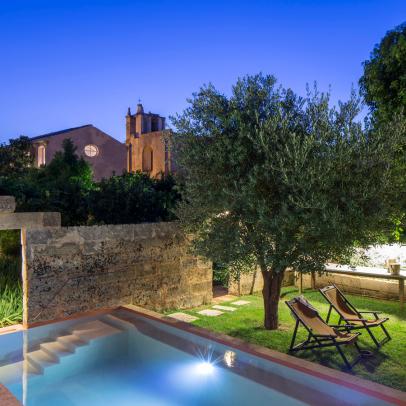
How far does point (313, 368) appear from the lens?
4582 millimetres

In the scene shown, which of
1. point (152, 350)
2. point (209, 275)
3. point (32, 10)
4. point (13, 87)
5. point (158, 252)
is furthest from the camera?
point (13, 87)

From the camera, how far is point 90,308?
23.5 feet

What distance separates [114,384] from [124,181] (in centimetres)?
589

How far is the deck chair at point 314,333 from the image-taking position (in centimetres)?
551

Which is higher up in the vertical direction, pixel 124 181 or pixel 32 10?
pixel 32 10

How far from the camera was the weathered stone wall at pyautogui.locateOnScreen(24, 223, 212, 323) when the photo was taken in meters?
6.52

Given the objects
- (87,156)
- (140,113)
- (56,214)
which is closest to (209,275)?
(56,214)

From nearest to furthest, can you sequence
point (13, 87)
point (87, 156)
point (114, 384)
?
1. point (114, 384)
2. point (87, 156)
3. point (13, 87)

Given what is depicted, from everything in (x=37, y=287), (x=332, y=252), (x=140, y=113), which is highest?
(x=140, y=113)

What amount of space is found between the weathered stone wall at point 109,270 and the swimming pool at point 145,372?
593 mm

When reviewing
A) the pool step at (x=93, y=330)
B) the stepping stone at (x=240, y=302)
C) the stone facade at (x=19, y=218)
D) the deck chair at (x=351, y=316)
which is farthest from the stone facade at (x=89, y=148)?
the deck chair at (x=351, y=316)

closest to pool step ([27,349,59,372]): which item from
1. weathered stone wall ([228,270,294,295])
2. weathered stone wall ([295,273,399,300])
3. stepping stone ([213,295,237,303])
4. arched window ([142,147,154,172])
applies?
stepping stone ([213,295,237,303])

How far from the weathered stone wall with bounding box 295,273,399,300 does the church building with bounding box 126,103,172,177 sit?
21933mm

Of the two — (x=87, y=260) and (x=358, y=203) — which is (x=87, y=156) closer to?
(x=87, y=260)
